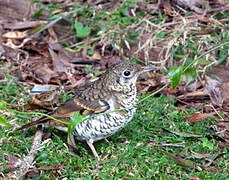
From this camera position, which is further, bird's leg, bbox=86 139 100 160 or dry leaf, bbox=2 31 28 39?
dry leaf, bbox=2 31 28 39

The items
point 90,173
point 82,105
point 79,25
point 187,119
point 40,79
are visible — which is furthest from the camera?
point 79,25

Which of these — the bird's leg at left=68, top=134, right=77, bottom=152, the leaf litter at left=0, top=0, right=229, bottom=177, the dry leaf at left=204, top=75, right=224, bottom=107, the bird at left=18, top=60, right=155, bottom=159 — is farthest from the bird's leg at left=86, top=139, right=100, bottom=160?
the dry leaf at left=204, top=75, right=224, bottom=107

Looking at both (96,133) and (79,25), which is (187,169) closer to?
(96,133)

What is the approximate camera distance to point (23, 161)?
17.0ft

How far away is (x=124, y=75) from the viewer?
551 cm

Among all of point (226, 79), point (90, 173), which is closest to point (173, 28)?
point (226, 79)

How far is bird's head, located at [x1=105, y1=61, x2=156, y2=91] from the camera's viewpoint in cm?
551

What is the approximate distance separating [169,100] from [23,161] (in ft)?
7.03

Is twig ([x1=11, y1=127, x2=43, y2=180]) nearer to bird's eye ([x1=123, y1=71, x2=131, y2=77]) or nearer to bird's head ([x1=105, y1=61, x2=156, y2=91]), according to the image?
bird's head ([x1=105, y1=61, x2=156, y2=91])

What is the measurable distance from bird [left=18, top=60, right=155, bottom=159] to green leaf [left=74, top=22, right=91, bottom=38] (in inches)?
92.6

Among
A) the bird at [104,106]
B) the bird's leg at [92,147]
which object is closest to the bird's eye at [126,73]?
the bird at [104,106]

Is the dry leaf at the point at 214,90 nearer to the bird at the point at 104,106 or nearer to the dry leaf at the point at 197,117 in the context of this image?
the dry leaf at the point at 197,117

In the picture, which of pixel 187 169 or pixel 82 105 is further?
pixel 82 105

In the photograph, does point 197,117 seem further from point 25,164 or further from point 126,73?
point 25,164
